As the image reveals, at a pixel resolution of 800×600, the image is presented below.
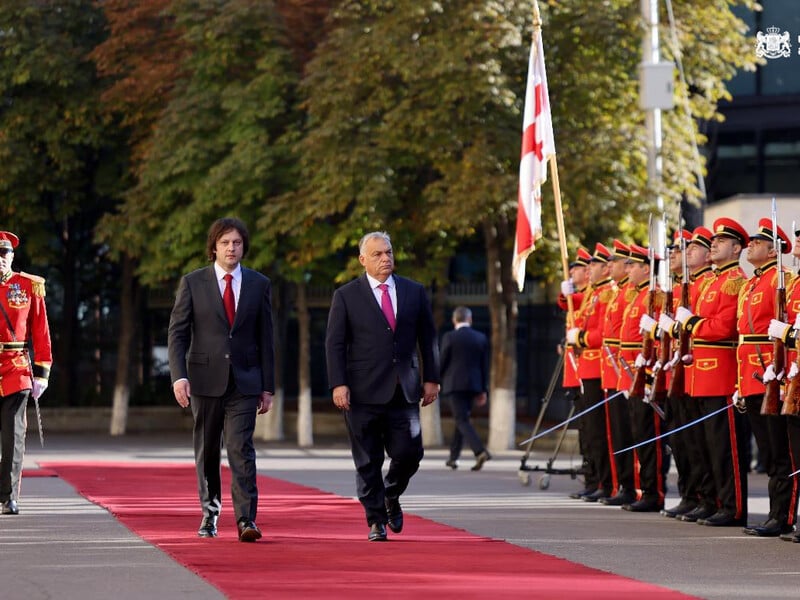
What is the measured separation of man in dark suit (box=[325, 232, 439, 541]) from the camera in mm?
13375

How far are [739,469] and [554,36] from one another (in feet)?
50.7

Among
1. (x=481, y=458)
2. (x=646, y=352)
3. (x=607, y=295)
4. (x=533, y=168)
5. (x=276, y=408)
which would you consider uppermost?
(x=533, y=168)

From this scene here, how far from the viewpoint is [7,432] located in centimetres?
1551

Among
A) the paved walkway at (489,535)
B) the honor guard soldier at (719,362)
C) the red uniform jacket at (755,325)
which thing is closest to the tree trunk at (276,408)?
the paved walkway at (489,535)

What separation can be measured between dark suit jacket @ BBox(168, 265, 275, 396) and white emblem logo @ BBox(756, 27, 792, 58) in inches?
887

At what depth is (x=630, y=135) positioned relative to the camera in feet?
97.2

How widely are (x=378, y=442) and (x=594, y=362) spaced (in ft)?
17.7

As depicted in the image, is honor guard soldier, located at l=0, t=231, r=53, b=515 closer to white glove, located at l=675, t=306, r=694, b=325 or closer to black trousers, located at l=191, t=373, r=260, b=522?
black trousers, located at l=191, t=373, r=260, b=522

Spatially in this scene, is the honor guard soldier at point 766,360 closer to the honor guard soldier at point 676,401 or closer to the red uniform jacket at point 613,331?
the honor guard soldier at point 676,401

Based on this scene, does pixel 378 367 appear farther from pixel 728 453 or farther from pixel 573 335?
pixel 573 335

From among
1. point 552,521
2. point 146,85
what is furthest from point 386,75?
point 552,521

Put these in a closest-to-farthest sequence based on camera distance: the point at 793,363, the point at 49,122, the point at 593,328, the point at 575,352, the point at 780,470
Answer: the point at 793,363, the point at 780,470, the point at 593,328, the point at 575,352, the point at 49,122

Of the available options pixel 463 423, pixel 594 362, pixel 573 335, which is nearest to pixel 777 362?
pixel 594 362

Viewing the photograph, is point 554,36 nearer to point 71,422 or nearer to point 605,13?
point 605,13
